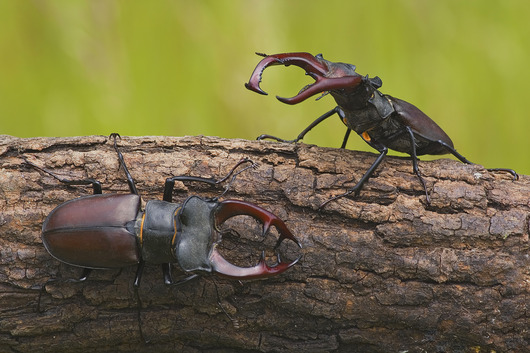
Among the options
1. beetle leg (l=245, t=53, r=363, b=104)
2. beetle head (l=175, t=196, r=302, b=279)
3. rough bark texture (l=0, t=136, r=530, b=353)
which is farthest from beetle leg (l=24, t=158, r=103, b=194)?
beetle leg (l=245, t=53, r=363, b=104)

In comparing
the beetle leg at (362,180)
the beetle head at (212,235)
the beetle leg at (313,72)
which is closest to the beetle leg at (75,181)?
the beetle head at (212,235)

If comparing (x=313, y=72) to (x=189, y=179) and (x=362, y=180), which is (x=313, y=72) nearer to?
(x=362, y=180)

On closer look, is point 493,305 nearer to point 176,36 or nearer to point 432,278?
point 432,278

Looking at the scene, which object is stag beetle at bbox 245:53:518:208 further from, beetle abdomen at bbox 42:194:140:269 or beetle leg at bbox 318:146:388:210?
beetle abdomen at bbox 42:194:140:269

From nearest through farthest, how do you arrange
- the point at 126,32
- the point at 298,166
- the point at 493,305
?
1. the point at 493,305
2. the point at 298,166
3. the point at 126,32

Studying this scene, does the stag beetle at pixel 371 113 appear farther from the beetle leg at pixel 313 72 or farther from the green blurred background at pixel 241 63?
the green blurred background at pixel 241 63

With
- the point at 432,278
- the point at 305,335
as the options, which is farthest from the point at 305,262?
the point at 432,278
